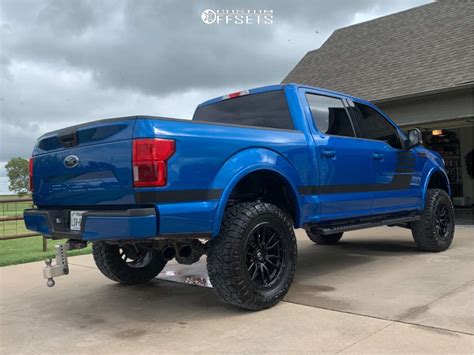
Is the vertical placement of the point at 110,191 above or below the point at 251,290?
above

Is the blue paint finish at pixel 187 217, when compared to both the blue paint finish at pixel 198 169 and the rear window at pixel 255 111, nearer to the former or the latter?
the blue paint finish at pixel 198 169

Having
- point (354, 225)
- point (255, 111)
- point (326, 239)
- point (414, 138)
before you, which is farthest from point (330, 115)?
point (326, 239)

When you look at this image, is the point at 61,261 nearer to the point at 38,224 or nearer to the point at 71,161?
the point at 38,224

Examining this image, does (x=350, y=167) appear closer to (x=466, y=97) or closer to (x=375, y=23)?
(x=466, y=97)

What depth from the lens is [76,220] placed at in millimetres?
3734

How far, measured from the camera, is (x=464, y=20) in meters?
12.2

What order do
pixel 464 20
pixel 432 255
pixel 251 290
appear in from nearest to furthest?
pixel 251 290 → pixel 432 255 → pixel 464 20

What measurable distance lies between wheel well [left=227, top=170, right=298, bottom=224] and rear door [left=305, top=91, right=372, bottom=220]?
1.05 feet

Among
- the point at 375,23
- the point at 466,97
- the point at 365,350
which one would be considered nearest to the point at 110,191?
the point at 365,350

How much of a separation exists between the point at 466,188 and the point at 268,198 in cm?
1338

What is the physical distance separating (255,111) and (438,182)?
11.7 feet

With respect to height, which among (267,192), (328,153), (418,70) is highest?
(418,70)

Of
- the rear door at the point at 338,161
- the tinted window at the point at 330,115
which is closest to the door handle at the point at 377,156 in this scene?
the rear door at the point at 338,161

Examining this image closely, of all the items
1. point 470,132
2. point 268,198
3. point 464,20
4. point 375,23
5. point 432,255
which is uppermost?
point 375,23
